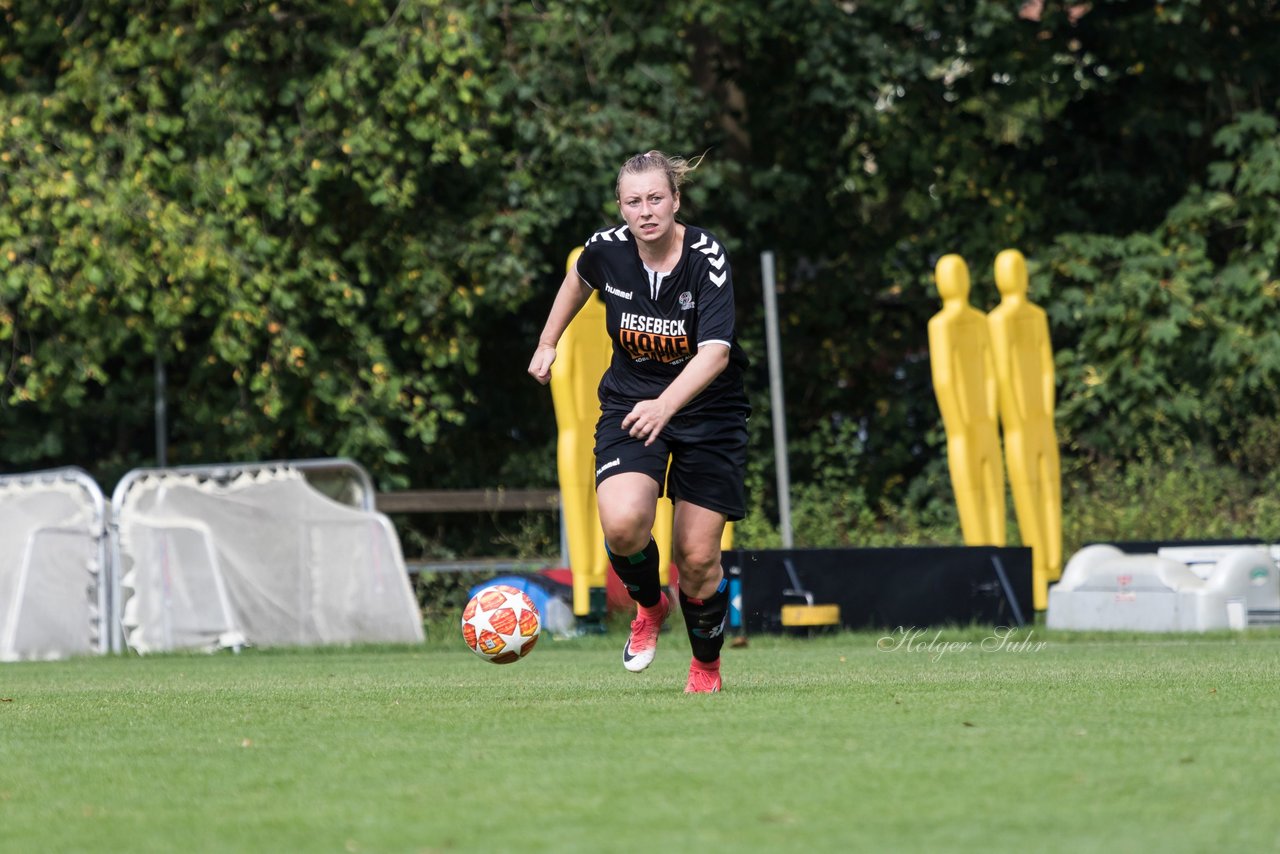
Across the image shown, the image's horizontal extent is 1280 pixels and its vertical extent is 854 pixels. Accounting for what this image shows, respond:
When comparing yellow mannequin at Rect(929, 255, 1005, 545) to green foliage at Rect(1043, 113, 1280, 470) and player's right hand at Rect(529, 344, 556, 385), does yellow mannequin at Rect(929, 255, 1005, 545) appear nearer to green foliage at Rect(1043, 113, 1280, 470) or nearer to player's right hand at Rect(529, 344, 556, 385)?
green foliage at Rect(1043, 113, 1280, 470)

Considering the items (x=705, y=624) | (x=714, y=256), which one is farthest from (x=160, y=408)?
(x=714, y=256)

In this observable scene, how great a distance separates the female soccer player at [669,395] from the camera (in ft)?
24.0

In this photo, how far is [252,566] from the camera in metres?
15.4

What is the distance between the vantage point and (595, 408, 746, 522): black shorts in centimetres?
745

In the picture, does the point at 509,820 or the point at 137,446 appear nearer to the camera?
the point at 509,820

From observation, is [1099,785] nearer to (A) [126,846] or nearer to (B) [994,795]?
(B) [994,795]

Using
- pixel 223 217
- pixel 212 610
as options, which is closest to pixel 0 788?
pixel 212 610

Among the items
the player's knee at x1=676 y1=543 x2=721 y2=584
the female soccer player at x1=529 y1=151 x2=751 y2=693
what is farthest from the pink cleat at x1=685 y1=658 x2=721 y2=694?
the player's knee at x1=676 y1=543 x2=721 y2=584

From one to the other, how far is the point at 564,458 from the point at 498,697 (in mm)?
7758

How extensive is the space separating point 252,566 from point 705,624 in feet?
27.7

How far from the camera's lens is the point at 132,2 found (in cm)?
1905

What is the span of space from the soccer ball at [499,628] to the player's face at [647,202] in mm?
1694

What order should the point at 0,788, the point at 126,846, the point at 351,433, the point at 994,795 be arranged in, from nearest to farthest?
1. the point at 126,846
2. the point at 994,795
3. the point at 0,788
4. the point at 351,433

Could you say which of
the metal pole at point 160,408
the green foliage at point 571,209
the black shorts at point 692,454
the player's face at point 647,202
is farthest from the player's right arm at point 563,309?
the metal pole at point 160,408
